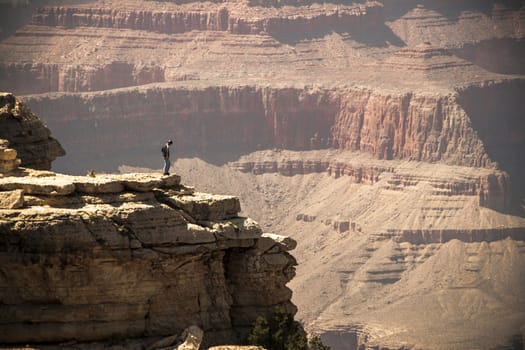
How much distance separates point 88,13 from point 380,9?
2621 cm

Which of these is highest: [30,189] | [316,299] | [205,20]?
[30,189]

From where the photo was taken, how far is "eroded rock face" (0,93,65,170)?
219 feet

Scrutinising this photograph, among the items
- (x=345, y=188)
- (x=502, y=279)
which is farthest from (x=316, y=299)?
(x=345, y=188)

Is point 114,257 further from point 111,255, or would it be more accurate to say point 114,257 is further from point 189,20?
point 189,20

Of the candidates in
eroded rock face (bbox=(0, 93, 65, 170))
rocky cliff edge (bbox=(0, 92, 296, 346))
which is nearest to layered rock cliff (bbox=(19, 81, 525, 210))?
eroded rock face (bbox=(0, 93, 65, 170))

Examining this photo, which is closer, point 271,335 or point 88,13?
point 271,335

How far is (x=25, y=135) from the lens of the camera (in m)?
67.4

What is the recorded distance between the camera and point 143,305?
6334cm

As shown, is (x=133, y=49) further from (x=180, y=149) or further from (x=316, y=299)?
(x=316, y=299)

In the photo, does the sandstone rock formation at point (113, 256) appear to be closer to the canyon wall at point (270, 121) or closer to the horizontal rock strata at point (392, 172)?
the horizontal rock strata at point (392, 172)

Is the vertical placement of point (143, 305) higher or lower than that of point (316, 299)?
higher

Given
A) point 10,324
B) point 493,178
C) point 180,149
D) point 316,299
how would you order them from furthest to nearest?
point 180,149
point 493,178
point 316,299
point 10,324

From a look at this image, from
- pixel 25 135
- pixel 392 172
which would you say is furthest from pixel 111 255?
pixel 392 172

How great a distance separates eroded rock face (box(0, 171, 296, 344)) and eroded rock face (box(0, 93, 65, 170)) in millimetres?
3238
